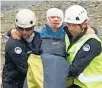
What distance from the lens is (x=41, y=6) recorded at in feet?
66.2

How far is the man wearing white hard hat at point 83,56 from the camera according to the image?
22.2ft

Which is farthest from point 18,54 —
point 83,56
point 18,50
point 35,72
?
point 83,56

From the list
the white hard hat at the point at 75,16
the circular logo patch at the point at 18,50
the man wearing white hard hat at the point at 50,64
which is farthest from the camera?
the circular logo patch at the point at 18,50

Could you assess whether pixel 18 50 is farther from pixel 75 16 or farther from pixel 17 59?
pixel 75 16

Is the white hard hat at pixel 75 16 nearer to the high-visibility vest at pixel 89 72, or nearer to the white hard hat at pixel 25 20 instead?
the high-visibility vest at pixel 89 72

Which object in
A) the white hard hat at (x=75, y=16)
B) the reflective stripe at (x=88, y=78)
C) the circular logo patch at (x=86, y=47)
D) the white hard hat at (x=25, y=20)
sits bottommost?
the reflective stripe at (x=88, y=78)

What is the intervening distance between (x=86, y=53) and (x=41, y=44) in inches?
26.0

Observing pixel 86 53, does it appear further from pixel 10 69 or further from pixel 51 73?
pixel 10 69

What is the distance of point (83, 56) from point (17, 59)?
817 millimetres

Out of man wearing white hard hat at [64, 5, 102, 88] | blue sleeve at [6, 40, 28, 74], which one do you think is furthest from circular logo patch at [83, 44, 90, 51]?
blue sleeve at [6, 40, 28, 74]

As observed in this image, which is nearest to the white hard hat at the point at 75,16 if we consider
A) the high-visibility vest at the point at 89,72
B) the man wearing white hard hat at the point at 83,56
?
the man wearing white hard hat at the point at 83,56

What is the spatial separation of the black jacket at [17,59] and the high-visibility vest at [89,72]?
53cm

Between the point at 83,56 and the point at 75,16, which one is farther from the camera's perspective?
the point at 75,16

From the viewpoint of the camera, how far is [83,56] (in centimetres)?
677
